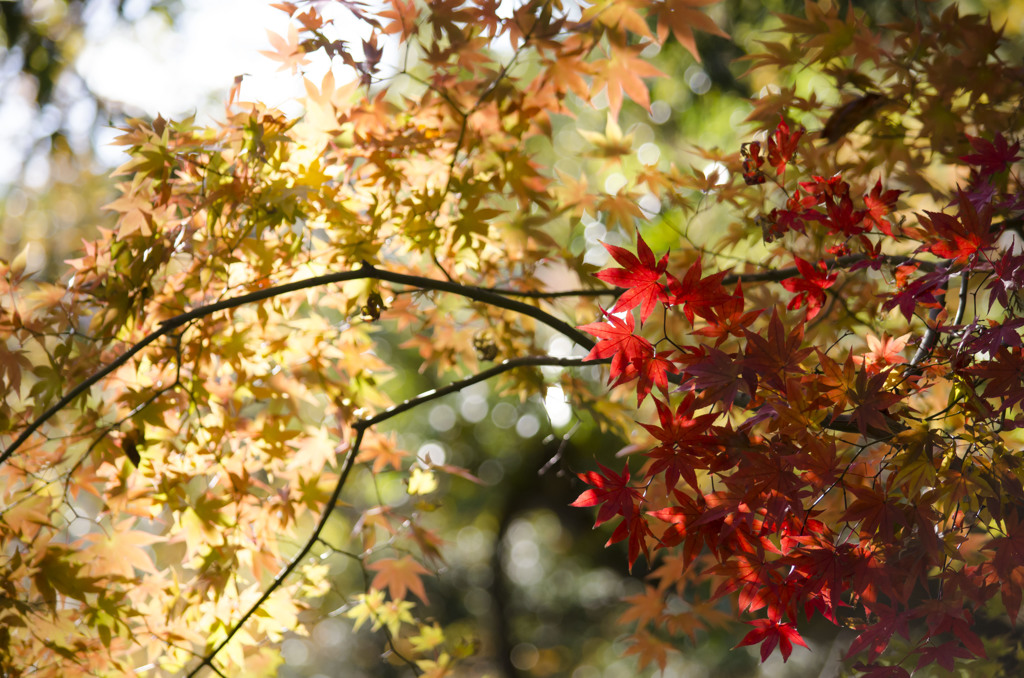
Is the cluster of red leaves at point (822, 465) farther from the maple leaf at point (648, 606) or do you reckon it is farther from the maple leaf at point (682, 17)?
the maple leaf at point (648, 606)

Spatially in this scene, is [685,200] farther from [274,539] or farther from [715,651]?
[715,651]

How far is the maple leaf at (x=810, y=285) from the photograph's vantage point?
1096mm

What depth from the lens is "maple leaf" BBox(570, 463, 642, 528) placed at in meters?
1.00

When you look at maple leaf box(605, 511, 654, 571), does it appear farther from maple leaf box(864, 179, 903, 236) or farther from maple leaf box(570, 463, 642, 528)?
maple leaf box(864, 179, 903, 236)

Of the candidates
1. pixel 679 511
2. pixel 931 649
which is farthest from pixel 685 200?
pixel 931 649

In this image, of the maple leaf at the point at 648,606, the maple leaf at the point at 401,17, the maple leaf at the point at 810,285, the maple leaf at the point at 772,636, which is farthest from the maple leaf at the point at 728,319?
the maple leaf at the point at 648,606

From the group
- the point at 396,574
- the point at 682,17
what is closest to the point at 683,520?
the point at 682,17

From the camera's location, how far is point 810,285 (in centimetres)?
111

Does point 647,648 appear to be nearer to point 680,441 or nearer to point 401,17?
point 680,441

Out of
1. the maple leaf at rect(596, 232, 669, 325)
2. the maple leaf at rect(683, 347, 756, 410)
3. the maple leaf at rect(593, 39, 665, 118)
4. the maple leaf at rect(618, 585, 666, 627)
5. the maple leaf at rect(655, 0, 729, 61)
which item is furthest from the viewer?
the maple leaf at rect(618, 585, 666, 627)

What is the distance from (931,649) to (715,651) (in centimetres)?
564

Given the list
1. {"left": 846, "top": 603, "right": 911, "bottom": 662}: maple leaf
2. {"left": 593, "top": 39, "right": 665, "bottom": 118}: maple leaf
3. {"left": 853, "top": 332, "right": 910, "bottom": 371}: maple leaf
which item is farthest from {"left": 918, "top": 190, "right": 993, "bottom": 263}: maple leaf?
{"left": 593, "top": 39, "right": 665, "bottom": 118}: maple leaf

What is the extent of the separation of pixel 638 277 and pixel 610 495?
0.33m

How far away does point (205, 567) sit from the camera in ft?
4.95
